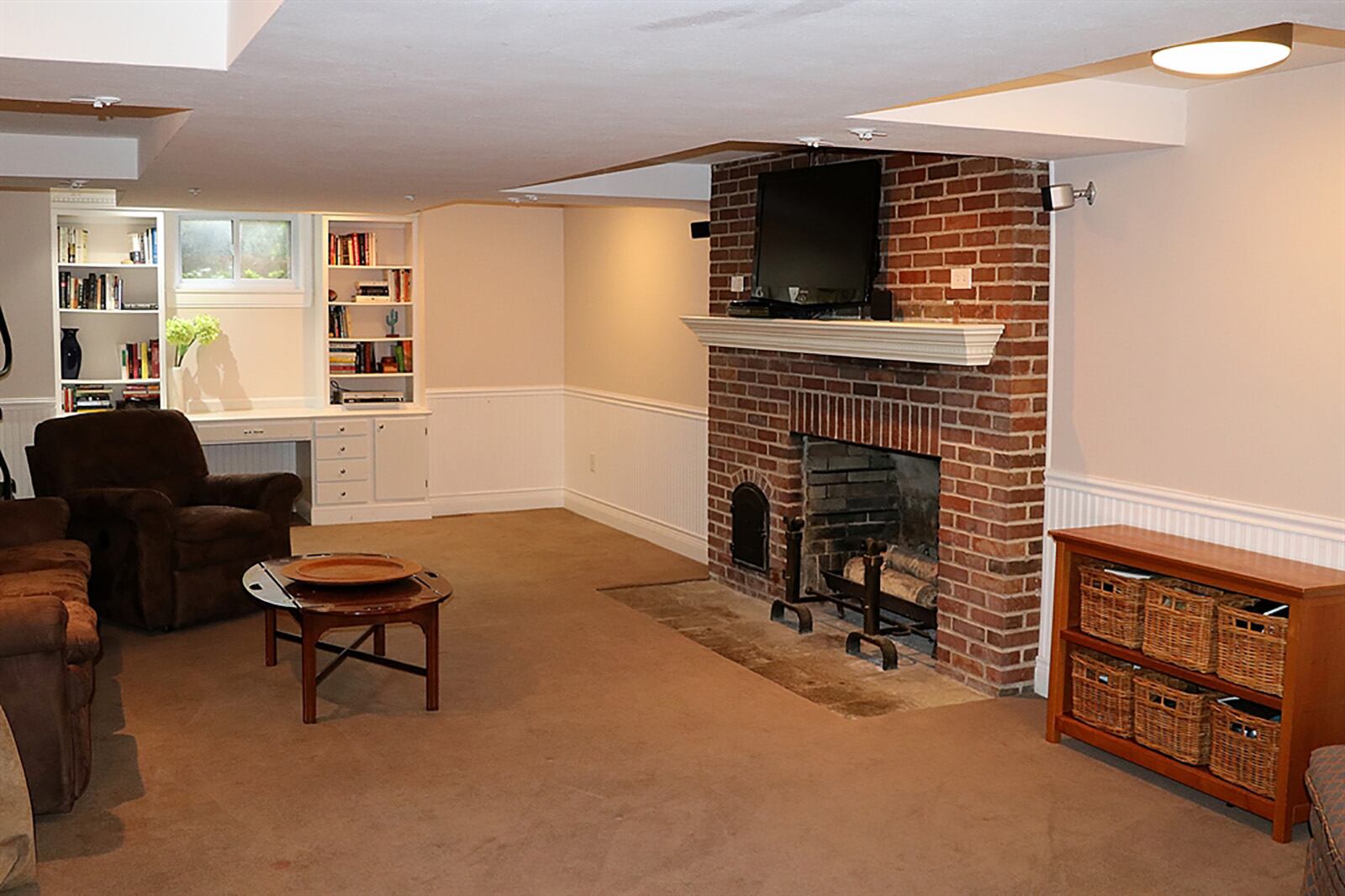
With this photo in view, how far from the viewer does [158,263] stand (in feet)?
26.0

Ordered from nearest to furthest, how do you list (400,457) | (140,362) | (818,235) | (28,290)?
(818,235)
(28,290)
(140,362)
(400,457)

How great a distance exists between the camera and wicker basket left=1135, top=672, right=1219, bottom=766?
3975 mm

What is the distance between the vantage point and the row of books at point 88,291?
7.80 m

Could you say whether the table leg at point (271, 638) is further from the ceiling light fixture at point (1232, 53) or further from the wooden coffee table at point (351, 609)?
the ceiling light fixture at point (1232, 53)

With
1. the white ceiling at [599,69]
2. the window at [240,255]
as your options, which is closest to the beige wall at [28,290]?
the window at [240,255]

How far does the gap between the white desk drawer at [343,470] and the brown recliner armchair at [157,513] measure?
176cm

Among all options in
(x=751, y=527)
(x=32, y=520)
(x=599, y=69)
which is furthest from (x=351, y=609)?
(x=751, y=527)

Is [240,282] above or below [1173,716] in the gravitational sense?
above

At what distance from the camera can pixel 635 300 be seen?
815 centimetres

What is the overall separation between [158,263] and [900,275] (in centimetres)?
478

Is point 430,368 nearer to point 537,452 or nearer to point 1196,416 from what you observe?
point 537,452

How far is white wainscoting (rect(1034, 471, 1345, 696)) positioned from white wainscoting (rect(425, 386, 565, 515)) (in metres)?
4.89

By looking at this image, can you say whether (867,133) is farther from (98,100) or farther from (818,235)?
(98,100)

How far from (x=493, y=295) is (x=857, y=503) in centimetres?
360
